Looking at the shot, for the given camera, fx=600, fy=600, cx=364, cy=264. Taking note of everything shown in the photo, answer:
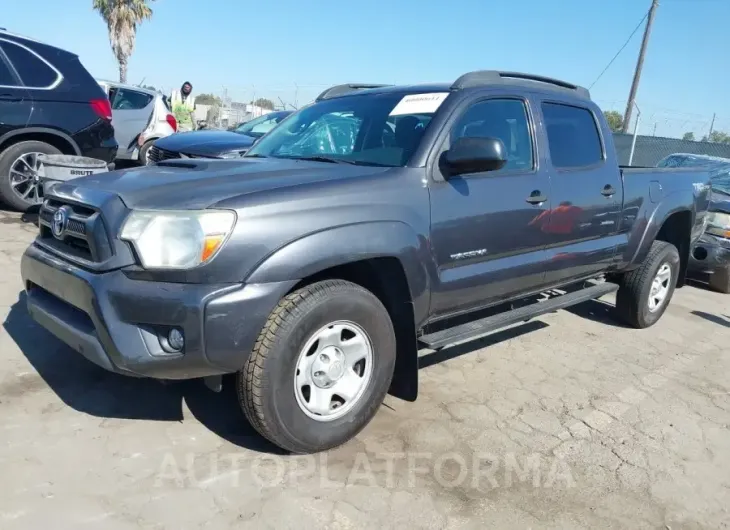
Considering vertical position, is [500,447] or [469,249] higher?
[469,249]

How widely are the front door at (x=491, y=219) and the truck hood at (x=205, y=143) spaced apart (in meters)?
3.73

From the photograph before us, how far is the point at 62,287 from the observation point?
278 centimetres

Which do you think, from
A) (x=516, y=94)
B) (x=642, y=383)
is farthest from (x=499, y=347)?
(x=516, y=94)

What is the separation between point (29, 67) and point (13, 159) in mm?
1026

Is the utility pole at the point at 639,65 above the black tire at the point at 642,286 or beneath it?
above

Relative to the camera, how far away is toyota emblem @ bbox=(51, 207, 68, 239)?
2903 mm

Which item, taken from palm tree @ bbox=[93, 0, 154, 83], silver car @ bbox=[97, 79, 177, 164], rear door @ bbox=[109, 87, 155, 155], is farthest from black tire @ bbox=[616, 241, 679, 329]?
palm tree @ bbox=[93, 0, 154, 83]

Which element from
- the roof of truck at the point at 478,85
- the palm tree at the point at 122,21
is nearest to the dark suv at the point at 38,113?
the roof of truck at the point at 478,85

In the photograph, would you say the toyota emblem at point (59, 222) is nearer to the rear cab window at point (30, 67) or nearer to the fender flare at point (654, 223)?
the fender flare at point (654, 223)

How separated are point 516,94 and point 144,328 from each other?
2.68m

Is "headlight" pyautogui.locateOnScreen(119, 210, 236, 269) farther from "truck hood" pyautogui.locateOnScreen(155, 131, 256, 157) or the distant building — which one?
the distant building

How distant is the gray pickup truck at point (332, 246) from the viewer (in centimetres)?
248

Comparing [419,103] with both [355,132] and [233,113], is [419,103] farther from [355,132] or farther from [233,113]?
[233,113]

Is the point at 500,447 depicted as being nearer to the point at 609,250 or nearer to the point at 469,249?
the point at 469,249
